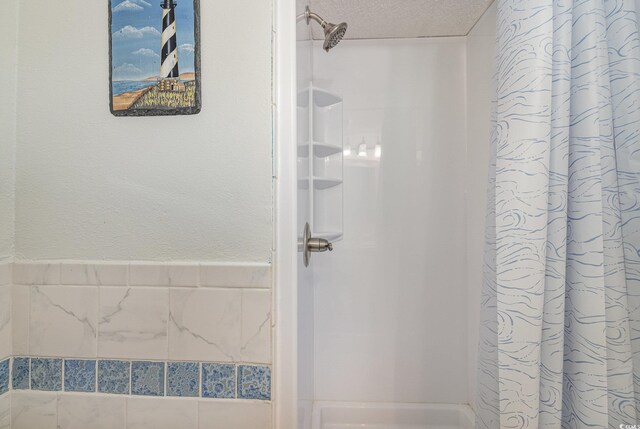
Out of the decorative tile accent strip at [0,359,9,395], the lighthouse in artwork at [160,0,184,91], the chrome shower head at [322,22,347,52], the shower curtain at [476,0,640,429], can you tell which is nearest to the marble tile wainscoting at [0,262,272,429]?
the decorative tile accent strip at [0,359,9,395]

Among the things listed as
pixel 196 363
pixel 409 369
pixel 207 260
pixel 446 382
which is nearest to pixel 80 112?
pixel 207 260

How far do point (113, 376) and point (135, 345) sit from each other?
0.08 metres

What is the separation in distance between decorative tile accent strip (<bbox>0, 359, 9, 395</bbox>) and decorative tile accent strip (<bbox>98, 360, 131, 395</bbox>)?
0.63 ft

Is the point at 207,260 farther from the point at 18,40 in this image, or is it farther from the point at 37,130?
the point at 18,40

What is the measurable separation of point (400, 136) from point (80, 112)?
1.18 m

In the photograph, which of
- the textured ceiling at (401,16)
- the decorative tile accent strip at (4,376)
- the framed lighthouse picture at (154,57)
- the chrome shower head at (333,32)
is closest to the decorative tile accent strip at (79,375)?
the decorative tile accent strip at (4,376)

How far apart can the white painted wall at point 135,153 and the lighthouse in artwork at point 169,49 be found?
57mm

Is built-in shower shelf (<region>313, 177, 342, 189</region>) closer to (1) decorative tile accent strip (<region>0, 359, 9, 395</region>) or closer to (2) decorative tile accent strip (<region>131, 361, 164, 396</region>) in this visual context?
(2) decorative tile accent strip (<region>131, 361, 164, 396</region>)

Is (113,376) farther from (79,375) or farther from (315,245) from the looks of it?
(315,245)

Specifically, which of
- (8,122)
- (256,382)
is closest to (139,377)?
(256,382)

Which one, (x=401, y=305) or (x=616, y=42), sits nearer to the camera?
(x=616, y=42)

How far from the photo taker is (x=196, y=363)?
633 millimetres

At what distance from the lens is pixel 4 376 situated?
25.3 inches

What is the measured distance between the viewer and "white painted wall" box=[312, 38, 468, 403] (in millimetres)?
1420
